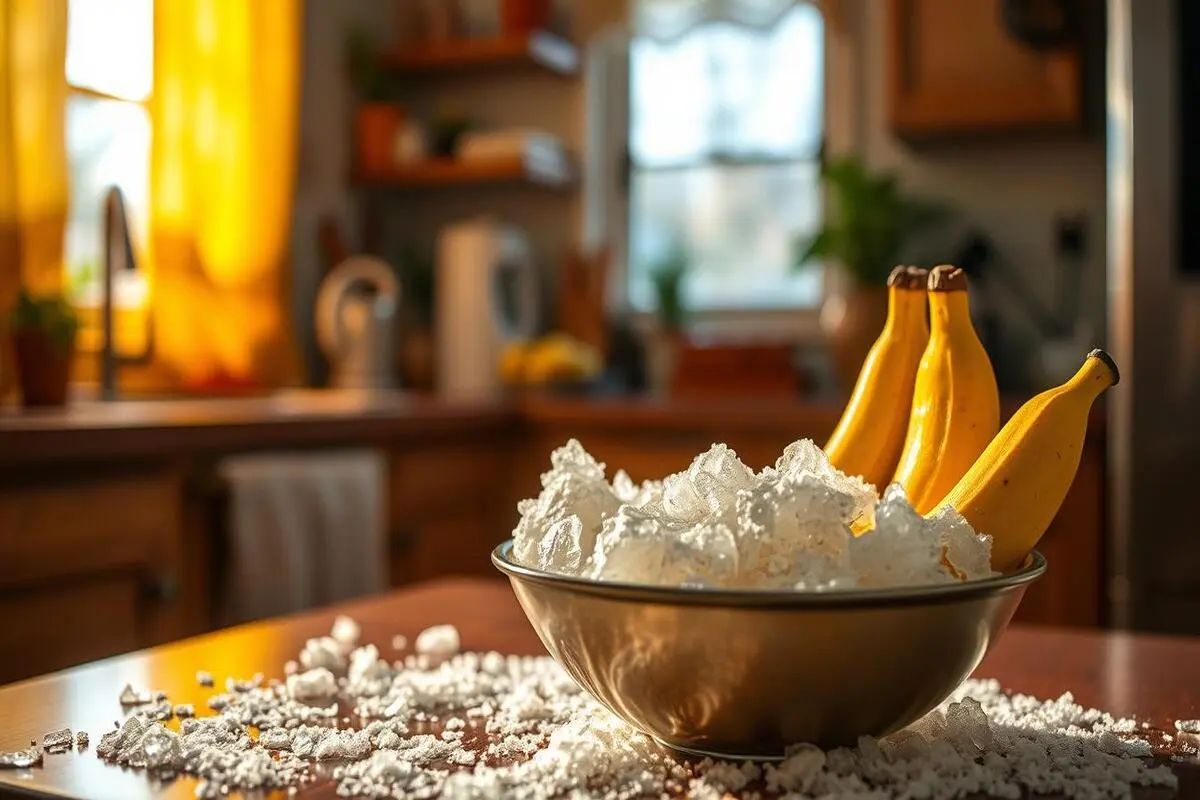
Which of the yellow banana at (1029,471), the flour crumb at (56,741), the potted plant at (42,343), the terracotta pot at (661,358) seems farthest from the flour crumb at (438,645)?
the terracotta pot at (661,358)

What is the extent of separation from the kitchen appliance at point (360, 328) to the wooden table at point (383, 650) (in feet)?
6.66

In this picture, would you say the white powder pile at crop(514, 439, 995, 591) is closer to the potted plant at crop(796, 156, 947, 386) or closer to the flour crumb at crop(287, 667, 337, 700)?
the flour crumb at crop(287, 667, 337, 700)

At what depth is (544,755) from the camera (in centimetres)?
59

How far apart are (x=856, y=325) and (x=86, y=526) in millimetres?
1842

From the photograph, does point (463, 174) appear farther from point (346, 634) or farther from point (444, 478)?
point (346, 634)

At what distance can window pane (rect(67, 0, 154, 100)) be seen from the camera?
284 centimetres

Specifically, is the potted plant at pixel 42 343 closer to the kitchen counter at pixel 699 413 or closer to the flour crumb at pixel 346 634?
the kitchen counter at pixel 699 413

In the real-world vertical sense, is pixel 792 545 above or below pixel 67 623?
above

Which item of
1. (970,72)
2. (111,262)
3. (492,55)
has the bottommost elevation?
(111,262)

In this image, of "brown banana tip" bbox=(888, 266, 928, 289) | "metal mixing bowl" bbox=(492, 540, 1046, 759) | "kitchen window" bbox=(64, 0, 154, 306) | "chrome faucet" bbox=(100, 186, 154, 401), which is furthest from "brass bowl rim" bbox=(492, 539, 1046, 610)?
"kitchen window" bbox=(64, 0, 154, 306)

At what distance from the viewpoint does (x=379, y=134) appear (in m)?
3.61

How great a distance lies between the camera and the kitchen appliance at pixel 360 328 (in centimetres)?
311

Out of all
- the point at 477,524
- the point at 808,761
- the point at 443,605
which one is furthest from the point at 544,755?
the point at 477,524

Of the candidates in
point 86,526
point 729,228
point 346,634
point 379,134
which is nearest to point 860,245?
point 729,228
